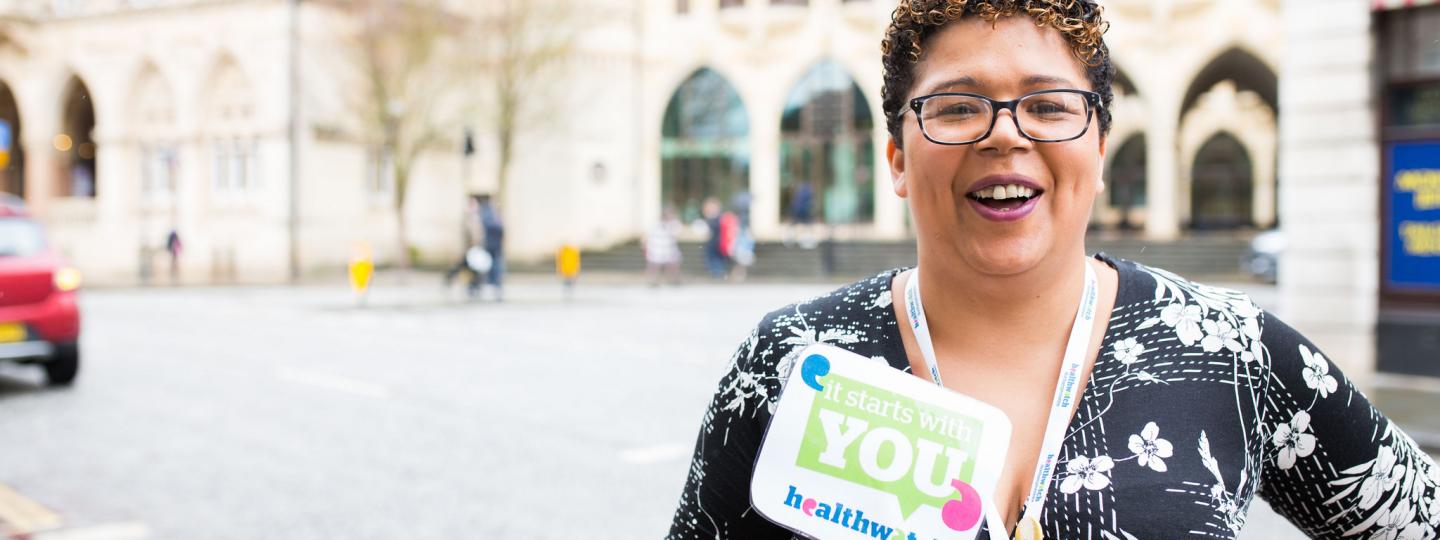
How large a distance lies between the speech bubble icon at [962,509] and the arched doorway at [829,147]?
115 ft

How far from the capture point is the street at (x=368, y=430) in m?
6.02

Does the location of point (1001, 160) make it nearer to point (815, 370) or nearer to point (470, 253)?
point (815, 370)

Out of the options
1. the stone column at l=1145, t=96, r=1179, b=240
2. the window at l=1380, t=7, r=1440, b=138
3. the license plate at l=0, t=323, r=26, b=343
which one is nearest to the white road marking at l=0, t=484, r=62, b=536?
the license plate at l=0, t=323, r=26, b=343

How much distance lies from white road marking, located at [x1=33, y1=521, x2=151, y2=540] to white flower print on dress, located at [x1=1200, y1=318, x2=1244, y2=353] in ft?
17.3

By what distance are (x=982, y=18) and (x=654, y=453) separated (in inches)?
246

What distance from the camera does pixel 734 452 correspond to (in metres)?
1.76

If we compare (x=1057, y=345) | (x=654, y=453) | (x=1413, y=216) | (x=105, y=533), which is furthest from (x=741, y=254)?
(x=1057, y=345)

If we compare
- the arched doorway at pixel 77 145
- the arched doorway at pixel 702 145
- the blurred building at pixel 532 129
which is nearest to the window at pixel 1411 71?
the blurred building at pixel 532 129

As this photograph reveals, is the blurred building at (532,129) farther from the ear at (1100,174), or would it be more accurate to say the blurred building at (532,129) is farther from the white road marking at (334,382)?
the ear at (1100,174)

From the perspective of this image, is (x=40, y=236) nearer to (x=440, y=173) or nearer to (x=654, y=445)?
(x=654, y=445)

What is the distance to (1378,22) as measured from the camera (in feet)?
34.8

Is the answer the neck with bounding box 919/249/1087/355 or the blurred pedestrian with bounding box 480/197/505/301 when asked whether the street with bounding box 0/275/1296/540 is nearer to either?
the neck with bounding box 919/249/1087/355

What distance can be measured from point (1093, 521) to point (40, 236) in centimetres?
1094

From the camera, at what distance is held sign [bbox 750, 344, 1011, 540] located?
59.6 inches
